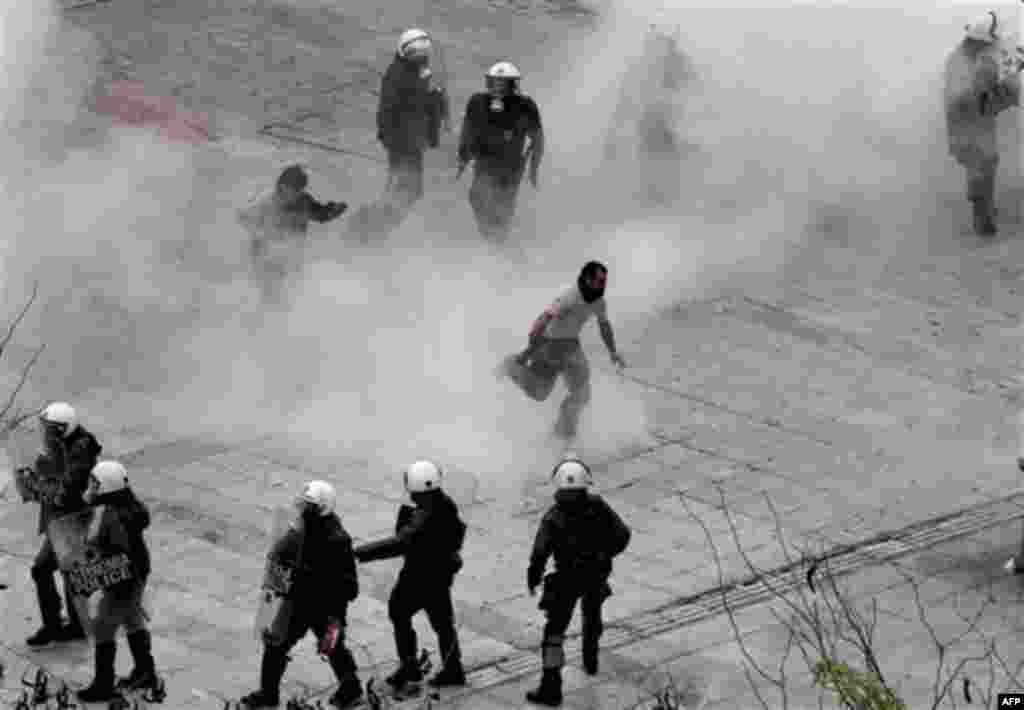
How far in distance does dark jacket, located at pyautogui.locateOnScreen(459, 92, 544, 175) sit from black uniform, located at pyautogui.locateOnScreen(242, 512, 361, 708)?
25.4ft

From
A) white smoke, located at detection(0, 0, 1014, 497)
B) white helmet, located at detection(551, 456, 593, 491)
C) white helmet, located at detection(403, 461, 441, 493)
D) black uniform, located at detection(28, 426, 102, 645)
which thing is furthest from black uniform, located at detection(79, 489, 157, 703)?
white smoke, located at detection(0, 0, 1014, 497)

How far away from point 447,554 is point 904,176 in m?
10.0

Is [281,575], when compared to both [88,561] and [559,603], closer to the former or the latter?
[88,561]

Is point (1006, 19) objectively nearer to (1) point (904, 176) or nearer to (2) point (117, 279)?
(1) point (904, 176)

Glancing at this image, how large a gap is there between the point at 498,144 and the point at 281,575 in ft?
25.9

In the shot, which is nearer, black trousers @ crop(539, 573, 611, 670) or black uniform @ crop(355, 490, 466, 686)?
black uniform @ crop(355, 490, 466, 686)

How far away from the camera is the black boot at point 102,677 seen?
43.9ft

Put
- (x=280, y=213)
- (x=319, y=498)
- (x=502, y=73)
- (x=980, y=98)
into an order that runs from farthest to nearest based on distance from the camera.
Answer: (x=980, y=98) → (x=502, y=73) → (x=280, y=213) → (x=319, y=498)

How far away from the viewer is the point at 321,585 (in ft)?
42.8

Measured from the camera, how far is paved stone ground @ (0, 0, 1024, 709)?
47.5 ft

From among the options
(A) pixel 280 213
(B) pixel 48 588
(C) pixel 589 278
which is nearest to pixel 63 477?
(B) pixel 48 588

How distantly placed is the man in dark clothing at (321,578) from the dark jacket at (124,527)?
735 millimetres

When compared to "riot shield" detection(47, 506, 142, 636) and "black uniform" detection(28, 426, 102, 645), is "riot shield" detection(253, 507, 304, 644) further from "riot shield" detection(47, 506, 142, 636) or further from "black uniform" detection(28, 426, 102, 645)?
"black uniform" detection(28, 426, 102, 645)

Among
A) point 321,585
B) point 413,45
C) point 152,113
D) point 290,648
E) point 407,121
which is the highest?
point 413,45
